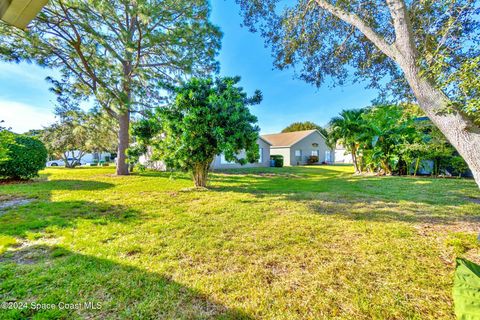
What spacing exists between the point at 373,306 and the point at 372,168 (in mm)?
13435

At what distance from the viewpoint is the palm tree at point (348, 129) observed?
12531 millimetres

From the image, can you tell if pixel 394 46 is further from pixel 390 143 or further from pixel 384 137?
pixel 390 143

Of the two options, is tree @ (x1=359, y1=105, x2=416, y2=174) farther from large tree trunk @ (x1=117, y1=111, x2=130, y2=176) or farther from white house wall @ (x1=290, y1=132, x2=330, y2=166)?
large tree trunk @ (x1=117, y1=111, x2=130, y2=176)

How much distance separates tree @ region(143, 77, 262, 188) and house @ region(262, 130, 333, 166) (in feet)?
63.5

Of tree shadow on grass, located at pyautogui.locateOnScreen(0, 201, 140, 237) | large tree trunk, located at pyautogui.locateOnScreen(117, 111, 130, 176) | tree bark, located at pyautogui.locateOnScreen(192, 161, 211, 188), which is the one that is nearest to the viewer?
tree shadow on grass, located at pyautogui.locateOnScreen(0, 201, 140, 237)

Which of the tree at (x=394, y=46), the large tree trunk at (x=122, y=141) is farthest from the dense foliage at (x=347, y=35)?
the large tree trunk at (x=122, y=141)

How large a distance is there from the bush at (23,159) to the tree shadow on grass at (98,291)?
844 cm

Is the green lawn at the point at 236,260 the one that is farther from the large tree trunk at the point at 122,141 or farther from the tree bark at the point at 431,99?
the large tree trunk at the point at 122,141

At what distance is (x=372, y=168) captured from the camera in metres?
12.8

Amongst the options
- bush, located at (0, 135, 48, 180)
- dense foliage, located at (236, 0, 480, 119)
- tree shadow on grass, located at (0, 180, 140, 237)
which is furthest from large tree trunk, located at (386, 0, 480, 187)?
bush, located at (0, 135, 48, 180)

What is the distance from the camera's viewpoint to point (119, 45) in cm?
990

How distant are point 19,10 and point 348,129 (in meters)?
14.3

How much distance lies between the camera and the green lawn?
5.80ft

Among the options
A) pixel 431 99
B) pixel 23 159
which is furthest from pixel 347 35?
pixel 23 159
